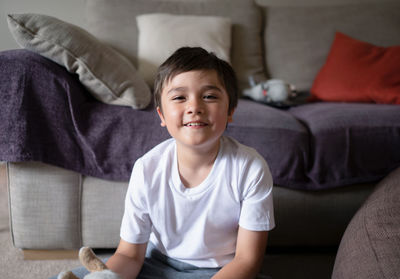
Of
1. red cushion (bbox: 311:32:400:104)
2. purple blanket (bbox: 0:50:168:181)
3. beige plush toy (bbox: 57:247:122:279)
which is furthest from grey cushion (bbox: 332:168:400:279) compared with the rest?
red cushion (bbox: 311:32:400:104)

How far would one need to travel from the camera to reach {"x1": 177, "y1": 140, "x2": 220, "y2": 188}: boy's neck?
2.88 feet

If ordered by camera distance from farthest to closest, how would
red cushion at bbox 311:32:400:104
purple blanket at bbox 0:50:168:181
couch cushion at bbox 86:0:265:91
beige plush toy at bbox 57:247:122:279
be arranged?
couch cushion at bbox 86:0:265:91 → red cushion at bbox 311:32:400:104 → purple blanket at bbox 0:50:168:181 → beige plush toy at bbox 57:247:122:279

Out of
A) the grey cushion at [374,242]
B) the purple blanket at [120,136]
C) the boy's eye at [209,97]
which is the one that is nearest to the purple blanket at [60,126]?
the purple blanket at [120,136]

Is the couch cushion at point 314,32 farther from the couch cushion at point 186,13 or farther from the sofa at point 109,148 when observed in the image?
the sofa at point 109,148

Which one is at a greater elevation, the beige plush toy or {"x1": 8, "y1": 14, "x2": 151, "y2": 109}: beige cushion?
{"x1": 8, "y1": 14, "x2": 151, "y2": 109}: beige cushion

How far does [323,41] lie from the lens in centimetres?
191

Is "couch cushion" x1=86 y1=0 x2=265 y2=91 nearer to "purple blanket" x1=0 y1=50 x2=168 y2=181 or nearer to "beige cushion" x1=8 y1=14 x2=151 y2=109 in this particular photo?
"beige cushion" x1=8 y1=14 x2=151 y2=109

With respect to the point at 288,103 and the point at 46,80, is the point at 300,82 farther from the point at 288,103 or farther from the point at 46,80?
the point at 46,80

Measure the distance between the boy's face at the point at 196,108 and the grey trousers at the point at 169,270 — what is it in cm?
31

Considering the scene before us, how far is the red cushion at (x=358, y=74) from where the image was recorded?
1613 millimetres

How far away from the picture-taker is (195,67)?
2.71ft

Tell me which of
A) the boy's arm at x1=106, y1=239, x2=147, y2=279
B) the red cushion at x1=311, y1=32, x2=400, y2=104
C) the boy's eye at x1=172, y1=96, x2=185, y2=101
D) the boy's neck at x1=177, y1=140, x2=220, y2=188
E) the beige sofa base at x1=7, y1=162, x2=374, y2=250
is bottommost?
the beige sofa base at x1=7, y1=162, x2=374, y2=250

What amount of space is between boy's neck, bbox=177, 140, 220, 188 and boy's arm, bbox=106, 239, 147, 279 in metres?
0.21

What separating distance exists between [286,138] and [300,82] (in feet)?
2.70
